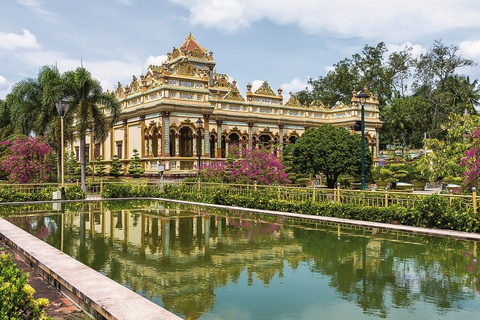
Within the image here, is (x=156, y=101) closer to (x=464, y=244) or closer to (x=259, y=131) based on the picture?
(x=259, y=131)

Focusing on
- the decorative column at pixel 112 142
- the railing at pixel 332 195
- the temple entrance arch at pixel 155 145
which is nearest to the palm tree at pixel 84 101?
the railing at pixel 332 195

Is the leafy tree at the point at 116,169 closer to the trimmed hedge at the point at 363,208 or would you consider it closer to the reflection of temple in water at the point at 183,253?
the trimmed hedge at the point at 363,208

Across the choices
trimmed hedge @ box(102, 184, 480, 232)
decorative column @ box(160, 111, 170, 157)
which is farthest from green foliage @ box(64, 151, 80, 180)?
trimmed hedge @ box(102, 184, 480, 232)

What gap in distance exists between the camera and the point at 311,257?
9.59m

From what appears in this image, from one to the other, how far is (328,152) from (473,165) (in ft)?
41.1

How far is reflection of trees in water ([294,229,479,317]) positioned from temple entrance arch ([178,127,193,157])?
22.3 metres

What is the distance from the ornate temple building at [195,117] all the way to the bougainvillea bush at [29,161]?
7083 millimetres

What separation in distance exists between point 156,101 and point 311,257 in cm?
2387

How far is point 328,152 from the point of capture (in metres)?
27.3

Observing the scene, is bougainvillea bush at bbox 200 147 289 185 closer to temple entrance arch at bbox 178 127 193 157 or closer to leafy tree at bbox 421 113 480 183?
leafy tree at bbox 421 113 480 183

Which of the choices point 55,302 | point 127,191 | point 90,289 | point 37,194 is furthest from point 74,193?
point 90,289

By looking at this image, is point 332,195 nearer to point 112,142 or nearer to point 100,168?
point 112,142

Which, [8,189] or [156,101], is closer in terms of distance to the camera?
[8,189]

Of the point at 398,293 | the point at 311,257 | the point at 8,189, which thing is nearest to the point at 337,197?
→ the point at 311,257
